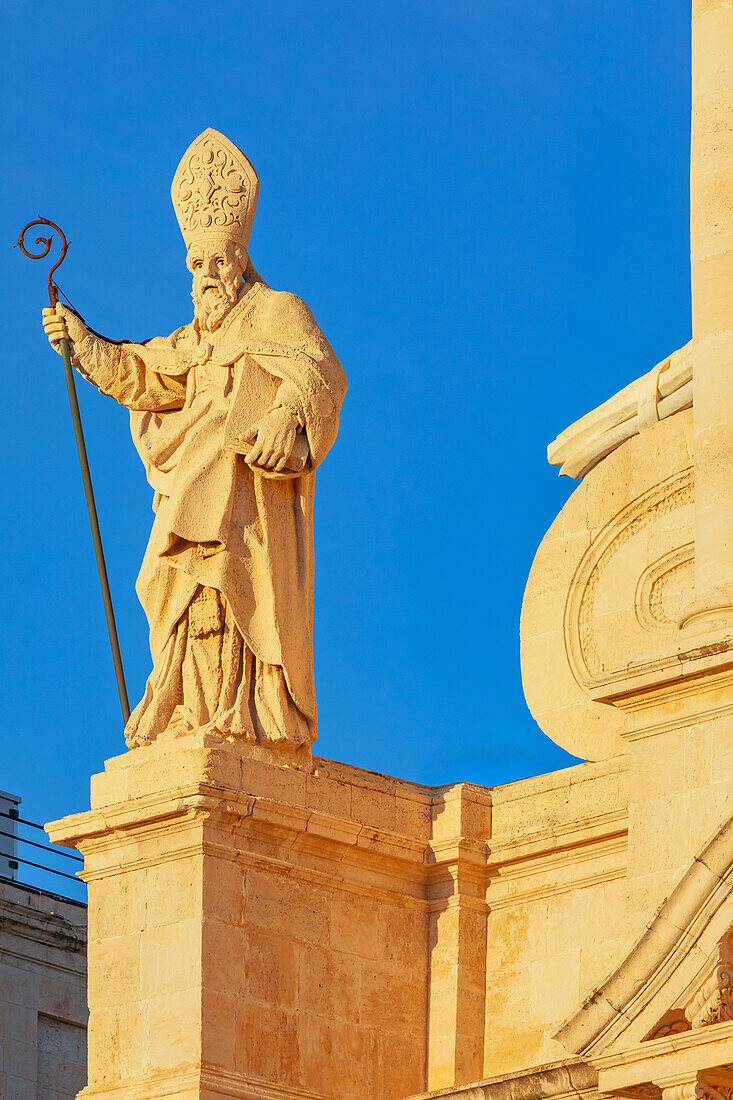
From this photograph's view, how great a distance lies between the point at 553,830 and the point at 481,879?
842mm

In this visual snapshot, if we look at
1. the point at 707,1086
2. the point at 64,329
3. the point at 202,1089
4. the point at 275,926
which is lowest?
the point at 707,1086

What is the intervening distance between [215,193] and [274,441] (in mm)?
1961

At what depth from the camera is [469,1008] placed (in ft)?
66.0

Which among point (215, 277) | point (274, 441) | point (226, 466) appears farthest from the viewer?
point (215, 277)

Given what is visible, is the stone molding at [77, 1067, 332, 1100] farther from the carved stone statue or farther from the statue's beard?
the statue's beard

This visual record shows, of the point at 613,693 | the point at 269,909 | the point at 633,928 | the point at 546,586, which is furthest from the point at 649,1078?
the point at 546,586

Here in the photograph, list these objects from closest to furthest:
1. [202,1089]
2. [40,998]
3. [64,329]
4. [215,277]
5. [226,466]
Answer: [202,1089] → [226,466] → [215,277] → [64,329] → [40,998]

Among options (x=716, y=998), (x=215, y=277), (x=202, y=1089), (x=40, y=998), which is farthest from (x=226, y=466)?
(x=40, y=998)

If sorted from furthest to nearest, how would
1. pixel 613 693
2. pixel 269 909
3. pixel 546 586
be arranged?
1. pixel 546 586
2. pixel 269 909
3. pixel 613 693

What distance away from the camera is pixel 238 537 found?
20.2 m

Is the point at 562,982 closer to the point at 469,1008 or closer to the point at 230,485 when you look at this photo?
the point at 469,1008

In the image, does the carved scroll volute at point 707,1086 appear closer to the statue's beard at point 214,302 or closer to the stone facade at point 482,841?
the stone facade at point 482,841

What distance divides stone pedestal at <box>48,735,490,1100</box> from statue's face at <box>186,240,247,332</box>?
3.17 meters

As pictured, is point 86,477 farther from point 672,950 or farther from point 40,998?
point 40,998
